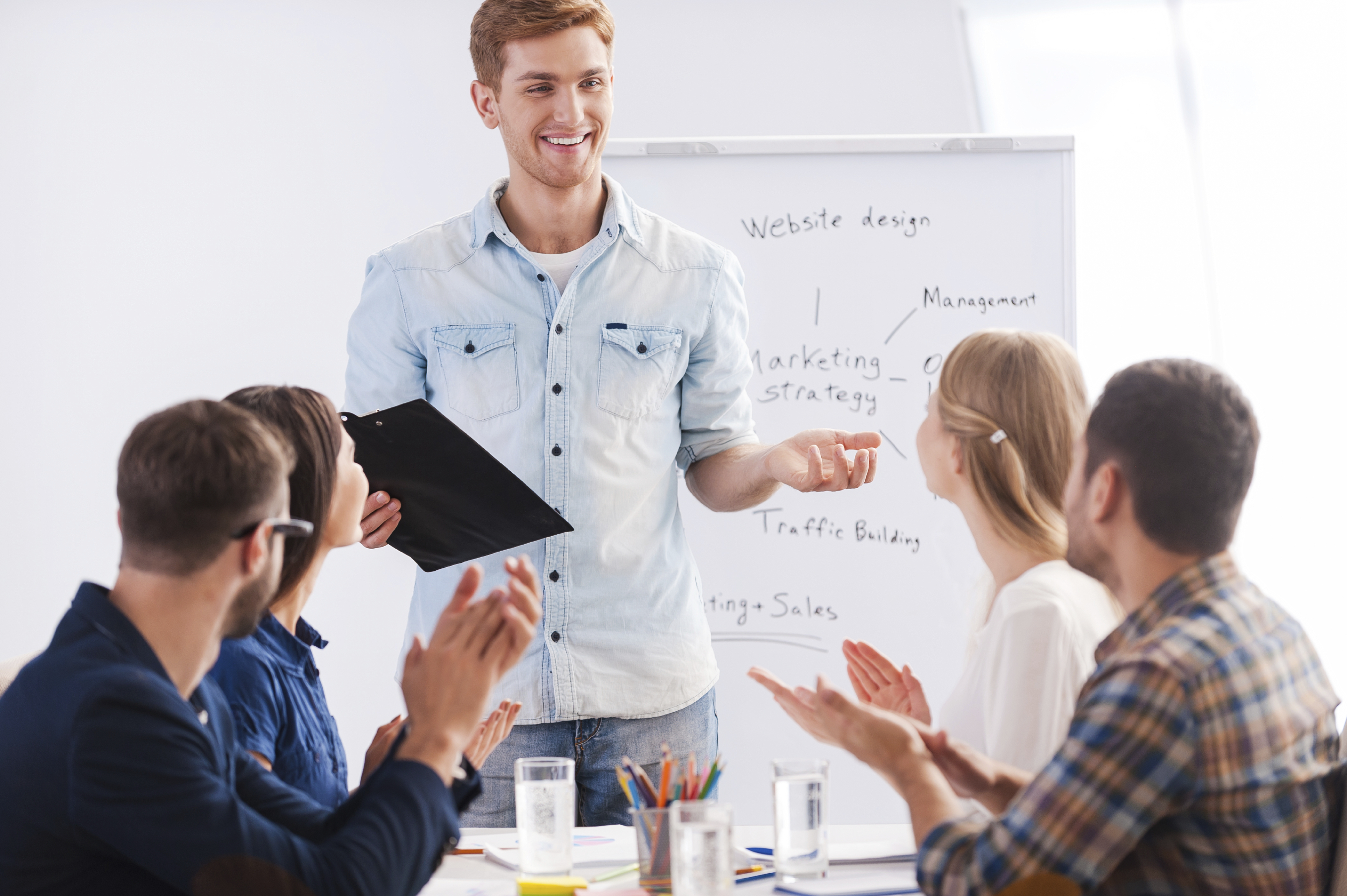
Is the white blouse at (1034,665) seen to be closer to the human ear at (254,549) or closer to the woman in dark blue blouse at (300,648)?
the woman in dark blue blouse at (300,648)

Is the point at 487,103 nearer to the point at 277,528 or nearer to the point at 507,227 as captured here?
the point at 507,227

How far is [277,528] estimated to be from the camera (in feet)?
3.67

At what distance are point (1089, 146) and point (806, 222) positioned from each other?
3.30ft

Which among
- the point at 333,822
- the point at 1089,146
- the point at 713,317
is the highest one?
the point at 1089,146

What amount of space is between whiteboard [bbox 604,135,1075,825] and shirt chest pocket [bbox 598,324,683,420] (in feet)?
2.45

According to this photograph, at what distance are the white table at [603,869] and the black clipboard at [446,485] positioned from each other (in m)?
0.44

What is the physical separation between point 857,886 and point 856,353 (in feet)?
5.55

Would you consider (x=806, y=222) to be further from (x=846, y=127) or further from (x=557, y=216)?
(x=557, y=216)

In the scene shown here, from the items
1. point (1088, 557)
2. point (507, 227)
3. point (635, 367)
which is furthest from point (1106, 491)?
point (507, 227)

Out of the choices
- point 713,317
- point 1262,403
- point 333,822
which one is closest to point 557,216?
point 713,317

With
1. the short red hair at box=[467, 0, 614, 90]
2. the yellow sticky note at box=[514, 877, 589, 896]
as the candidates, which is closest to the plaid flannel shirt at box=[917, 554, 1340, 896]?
the yellow sticky note at box=[514, 877, 589, 896]

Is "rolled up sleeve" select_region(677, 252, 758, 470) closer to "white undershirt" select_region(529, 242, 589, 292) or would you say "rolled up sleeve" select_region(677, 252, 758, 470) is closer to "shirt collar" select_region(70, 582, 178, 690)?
"white undershirt" select_region(529, 242, 589, 292)

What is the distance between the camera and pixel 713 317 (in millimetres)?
2188

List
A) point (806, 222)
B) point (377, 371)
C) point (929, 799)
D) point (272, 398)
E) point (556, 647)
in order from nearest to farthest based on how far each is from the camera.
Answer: point (929, 799), point (272, 398), point (556, 647), point (377, 371), point (806, 222)
